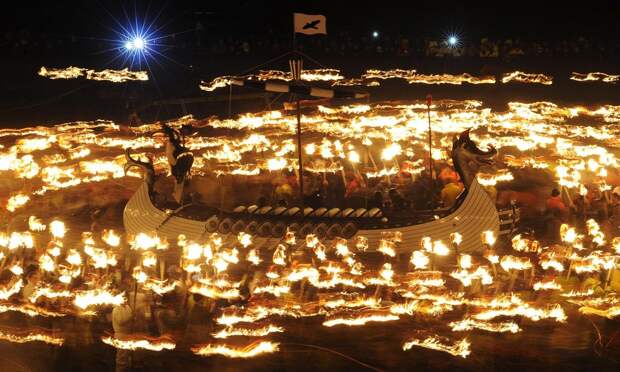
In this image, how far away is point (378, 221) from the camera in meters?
13.3

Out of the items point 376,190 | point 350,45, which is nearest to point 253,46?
point 350,45

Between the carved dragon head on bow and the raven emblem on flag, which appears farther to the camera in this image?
the carved dragon head on bow

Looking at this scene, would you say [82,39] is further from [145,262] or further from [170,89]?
[145,262]

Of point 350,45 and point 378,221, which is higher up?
point 350,45

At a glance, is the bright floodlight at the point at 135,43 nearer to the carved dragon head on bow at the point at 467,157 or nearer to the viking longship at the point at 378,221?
the viking longship at the point at 378,221

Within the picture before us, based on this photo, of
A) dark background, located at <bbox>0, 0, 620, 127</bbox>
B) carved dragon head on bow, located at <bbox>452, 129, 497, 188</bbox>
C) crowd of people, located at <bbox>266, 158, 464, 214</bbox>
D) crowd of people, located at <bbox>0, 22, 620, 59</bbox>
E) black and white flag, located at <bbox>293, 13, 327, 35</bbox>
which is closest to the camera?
black and white flag, located at <bbox>293, 13, 327, 35</bbox>

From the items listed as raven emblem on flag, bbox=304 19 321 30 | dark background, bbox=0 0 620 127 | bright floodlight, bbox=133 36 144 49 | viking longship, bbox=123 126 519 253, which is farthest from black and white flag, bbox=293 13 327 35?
bright floodlight, bbox=133 36 144 49

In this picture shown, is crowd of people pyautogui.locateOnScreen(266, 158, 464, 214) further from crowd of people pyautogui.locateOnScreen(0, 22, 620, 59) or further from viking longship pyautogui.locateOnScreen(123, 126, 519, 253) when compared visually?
crowd of people pyautogui.locateOnScreen(0, 22, 620, 59)

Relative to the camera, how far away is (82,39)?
3228 cm

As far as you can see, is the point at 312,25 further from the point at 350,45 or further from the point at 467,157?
the point at 350,45

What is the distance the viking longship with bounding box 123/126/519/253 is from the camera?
43.5 feet

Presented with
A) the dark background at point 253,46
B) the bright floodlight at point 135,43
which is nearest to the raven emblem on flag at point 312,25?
the dark background at point 253,46

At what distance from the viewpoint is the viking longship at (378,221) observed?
13.3 m

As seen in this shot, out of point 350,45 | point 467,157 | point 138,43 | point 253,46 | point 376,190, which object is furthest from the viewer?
point 350,45
